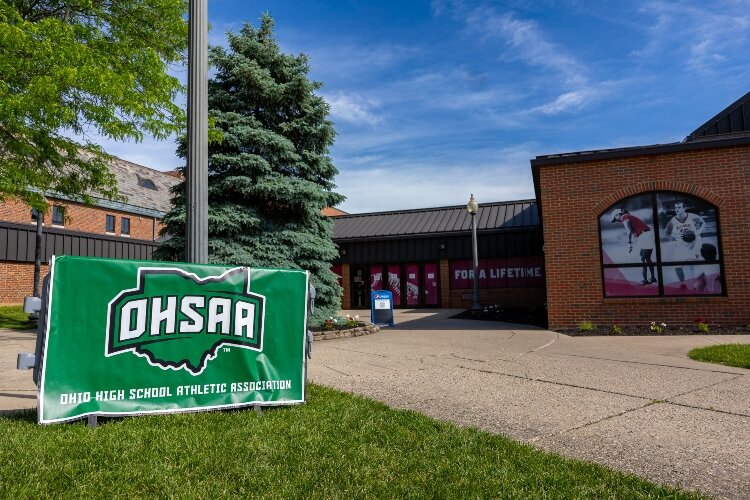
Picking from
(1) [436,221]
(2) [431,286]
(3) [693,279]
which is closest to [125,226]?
(1) [436,221]

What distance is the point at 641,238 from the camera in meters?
12.2

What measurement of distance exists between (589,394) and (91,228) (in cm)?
3173

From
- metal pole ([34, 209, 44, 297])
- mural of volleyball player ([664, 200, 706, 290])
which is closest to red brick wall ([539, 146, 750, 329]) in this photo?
mural of volleyball player ([664, 200, 706, 290])

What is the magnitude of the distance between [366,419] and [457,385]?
2053 millimetres

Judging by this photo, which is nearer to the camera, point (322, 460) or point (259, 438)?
point (322, 460)

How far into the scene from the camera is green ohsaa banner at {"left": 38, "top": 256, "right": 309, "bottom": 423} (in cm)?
430

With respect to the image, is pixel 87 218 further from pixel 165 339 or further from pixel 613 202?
pixel 165 339

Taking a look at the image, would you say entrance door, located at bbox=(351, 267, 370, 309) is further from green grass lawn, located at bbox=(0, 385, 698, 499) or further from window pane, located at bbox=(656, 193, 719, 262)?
green grass lawn, located at bbox=(0, 385, 698, 499)

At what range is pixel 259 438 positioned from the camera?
156 inches

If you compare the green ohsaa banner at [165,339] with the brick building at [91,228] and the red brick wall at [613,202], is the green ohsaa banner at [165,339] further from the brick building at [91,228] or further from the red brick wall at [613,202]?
the brick building at [91,228]

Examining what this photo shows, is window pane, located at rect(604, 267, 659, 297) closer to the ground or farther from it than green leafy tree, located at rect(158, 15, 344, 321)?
closer to the ground

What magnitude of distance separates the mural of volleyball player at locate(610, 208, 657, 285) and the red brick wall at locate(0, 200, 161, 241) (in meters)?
22.7

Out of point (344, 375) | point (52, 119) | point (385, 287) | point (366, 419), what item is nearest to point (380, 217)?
point (385, 287)

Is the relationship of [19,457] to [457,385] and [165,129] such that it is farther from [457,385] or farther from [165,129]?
[165,129]
